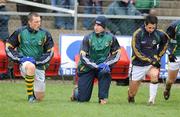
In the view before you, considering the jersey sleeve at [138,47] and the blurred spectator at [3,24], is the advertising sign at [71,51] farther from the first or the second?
the jersey sleeve at [138,47]

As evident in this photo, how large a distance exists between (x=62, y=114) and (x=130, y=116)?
1.10m

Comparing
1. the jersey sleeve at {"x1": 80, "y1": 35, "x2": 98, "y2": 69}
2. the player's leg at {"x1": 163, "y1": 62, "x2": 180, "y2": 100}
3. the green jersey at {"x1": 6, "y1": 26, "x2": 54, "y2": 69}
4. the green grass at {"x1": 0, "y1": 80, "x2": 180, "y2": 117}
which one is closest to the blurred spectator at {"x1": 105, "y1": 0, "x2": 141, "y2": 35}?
the green grass at {"x1": 0, "y1": 80, "x2": 180, "y2": 117}

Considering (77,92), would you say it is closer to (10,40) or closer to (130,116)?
(10,40)

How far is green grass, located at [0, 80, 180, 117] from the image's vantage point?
10695 mm

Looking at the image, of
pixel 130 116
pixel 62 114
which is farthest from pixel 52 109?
pixel 130 116

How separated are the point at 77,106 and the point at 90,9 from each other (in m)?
7.17

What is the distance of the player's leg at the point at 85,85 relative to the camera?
42.1 ft

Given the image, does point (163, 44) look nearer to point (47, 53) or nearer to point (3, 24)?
point (47, 53)

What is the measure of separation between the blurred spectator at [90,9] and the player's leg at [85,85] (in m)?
5.13

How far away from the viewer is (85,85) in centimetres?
1291

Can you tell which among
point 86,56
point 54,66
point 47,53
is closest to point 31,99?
point 47,53

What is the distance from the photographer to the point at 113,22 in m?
17.7

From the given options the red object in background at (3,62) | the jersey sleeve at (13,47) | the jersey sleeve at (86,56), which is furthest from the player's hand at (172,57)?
the red object in background at (3,62)

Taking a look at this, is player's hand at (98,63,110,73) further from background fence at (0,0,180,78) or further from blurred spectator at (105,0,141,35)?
blurred spectator at (105,0,141,35)
